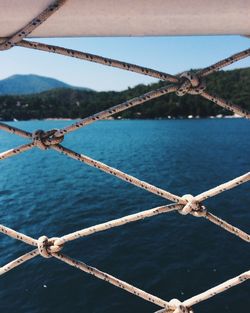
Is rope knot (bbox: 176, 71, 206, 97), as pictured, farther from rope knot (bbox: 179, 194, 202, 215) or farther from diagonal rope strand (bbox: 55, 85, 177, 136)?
rope knot (bbox: 179, 194, 202, 215)

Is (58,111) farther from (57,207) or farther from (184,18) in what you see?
(184,18)

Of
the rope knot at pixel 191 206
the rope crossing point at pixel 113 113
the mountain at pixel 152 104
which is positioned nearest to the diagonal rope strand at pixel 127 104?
the rope crossing point at pixel 113 113

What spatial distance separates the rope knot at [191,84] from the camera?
6.10ft

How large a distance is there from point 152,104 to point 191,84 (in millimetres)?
147832

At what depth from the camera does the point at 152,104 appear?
148m

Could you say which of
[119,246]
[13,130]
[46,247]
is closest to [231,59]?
[13,130]

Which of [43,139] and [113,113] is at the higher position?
[113,113]

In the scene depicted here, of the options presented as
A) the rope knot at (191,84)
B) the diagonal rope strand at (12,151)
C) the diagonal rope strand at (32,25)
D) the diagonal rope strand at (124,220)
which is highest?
the rope knot at (191,84)

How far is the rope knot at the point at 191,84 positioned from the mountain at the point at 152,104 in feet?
378

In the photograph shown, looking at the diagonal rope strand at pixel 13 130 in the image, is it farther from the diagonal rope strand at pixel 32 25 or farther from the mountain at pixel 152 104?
the mountain at pixel 152 104

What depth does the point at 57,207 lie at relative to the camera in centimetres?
2500

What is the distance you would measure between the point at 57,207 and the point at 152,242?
983 centimetres

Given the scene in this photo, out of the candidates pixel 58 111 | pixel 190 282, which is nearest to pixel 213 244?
pixel 190 282

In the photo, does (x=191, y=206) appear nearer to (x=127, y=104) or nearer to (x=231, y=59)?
(x=127, y=104)
